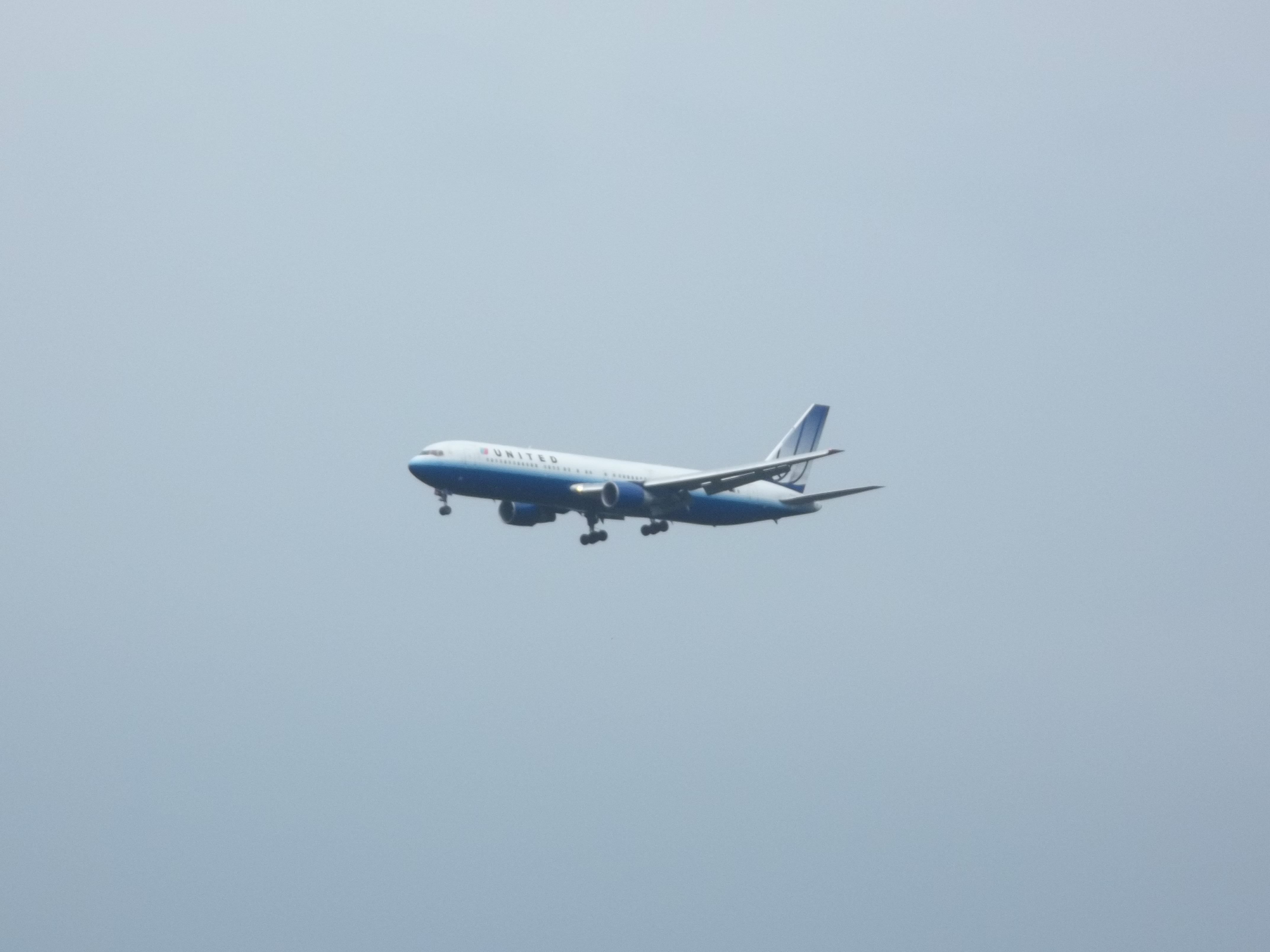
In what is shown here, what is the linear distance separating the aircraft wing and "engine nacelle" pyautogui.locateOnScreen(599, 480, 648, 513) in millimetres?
1115

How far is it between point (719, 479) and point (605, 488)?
5.44 meters

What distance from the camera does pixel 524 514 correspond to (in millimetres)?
→ 87062

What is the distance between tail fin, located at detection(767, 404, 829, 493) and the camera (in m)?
96.4

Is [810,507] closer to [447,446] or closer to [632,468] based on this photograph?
[632,468]

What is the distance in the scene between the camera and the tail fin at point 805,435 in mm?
96375

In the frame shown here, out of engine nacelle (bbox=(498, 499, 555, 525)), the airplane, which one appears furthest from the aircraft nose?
engine nacelle (bbox=(498, 499, 555, 525))

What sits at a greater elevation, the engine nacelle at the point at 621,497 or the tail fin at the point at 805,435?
the tail fin at the point at 805,435

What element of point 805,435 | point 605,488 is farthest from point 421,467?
point 805,435

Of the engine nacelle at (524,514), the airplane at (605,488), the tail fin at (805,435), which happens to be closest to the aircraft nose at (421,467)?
the airplane at (605,488)

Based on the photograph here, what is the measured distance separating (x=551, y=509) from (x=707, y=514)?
7.82m

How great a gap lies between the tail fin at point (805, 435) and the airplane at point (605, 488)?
3.41m

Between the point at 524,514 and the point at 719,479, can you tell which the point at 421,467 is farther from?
the point at 719,479

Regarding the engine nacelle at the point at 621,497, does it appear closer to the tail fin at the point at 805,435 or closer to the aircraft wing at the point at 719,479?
the aircraft wing at the point at 719,479

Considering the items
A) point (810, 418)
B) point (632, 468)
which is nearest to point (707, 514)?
point (632, 468)
